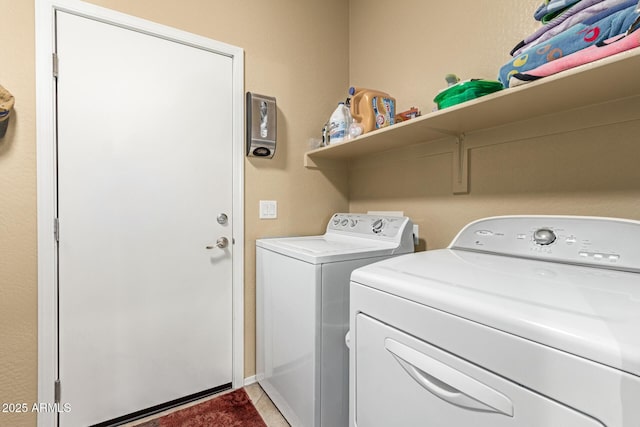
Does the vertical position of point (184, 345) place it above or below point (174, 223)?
below

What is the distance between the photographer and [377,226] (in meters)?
1.66

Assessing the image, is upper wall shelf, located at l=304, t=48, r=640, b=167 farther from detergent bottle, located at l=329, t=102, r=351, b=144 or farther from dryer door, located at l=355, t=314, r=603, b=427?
dryer door, located at l=355, t=314, r=603, b=427

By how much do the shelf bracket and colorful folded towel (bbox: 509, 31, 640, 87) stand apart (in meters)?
0.56

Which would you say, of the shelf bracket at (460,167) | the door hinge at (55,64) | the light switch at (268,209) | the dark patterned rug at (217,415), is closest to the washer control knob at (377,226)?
the shelf bracket at (460,167)

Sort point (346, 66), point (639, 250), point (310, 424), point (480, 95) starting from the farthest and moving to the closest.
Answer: point (346, 66) → point (310, 424) → point (480, 95) → point (639, 250)

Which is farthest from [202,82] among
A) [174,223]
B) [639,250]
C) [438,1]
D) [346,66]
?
[639,250]

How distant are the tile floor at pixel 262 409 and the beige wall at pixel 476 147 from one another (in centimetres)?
128

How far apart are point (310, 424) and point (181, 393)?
856 mm

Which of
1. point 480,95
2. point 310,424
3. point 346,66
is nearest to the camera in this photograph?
point 480,95

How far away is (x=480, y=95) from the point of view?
1110mm

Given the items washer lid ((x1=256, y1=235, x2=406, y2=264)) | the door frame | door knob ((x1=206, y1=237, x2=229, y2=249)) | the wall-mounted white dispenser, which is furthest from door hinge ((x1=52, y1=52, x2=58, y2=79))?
washer lid ((x1=256, y1=235, x2=406, y2=264))

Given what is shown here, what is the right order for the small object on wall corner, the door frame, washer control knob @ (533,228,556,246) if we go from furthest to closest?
the door frame → the small object on wall corner → washer control knob @ (533,228,556,246)

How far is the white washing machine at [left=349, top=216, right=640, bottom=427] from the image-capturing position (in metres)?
0.46

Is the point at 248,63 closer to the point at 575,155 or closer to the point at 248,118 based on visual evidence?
the point at 248,118
